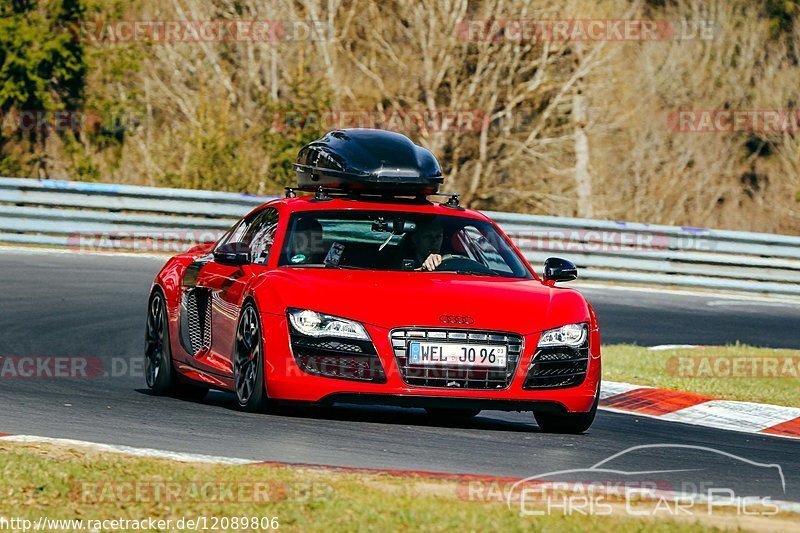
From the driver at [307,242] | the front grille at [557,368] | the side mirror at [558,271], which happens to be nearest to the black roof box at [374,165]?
the driver at [307,242]

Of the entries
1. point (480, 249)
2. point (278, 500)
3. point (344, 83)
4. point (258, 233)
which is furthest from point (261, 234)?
point (344, 83)

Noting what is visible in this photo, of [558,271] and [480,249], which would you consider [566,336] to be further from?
[480,249]

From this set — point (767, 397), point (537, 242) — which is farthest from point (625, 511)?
point (537, 242)

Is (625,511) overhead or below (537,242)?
overhead

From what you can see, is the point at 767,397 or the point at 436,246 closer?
the point at 436,246

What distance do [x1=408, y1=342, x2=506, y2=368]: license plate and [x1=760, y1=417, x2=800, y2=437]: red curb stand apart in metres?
2.74

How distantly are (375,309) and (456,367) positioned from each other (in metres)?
0.56

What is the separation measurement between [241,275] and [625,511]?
4014mm

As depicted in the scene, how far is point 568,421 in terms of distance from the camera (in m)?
9.08

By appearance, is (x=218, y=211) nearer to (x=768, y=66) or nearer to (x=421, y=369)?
(x=421, y=369)

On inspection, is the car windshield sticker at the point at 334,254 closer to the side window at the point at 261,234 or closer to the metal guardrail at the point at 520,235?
the side window at the point at 261,234

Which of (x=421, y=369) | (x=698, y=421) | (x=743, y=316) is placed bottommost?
(x=743, y=316)

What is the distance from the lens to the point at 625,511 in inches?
240

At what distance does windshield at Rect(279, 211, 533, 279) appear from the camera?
372 inches
